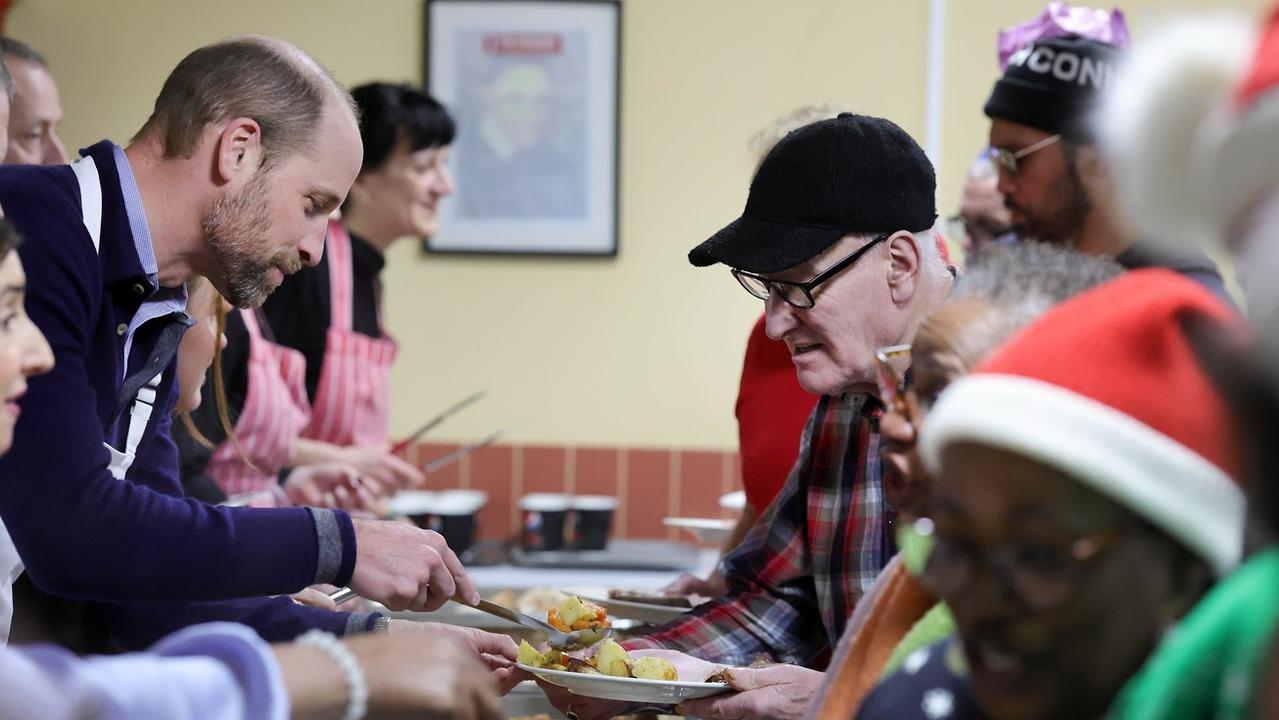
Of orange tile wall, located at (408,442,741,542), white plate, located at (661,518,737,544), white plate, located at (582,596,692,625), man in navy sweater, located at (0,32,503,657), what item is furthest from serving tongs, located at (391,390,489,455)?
man in navy sweater, located at (0,32,503,657)

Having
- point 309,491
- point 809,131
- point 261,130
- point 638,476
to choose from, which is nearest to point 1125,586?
point 809,131

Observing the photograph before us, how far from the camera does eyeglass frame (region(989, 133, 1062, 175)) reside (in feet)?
7.83

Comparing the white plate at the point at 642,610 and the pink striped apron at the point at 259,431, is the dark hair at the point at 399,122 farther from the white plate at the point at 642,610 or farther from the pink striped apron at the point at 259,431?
the white plate at the point at 642,610

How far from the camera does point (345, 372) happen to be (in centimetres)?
314

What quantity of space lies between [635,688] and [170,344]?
0.71 meters

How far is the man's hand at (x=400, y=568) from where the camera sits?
1.54m

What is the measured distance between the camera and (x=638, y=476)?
3820 mm

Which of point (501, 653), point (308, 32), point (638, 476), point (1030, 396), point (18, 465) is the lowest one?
point (638, 476)

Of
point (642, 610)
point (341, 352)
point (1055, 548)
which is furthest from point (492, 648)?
point (341, 352)

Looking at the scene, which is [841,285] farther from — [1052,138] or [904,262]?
[1052,138]

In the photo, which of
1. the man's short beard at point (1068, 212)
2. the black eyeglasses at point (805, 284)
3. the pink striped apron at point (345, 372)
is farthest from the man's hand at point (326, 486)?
the man's short beard at point (1068, 212)

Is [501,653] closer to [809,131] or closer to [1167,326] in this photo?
[809,131]

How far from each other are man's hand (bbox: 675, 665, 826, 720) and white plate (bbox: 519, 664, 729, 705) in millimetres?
17

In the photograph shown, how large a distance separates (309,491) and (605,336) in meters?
1.24
